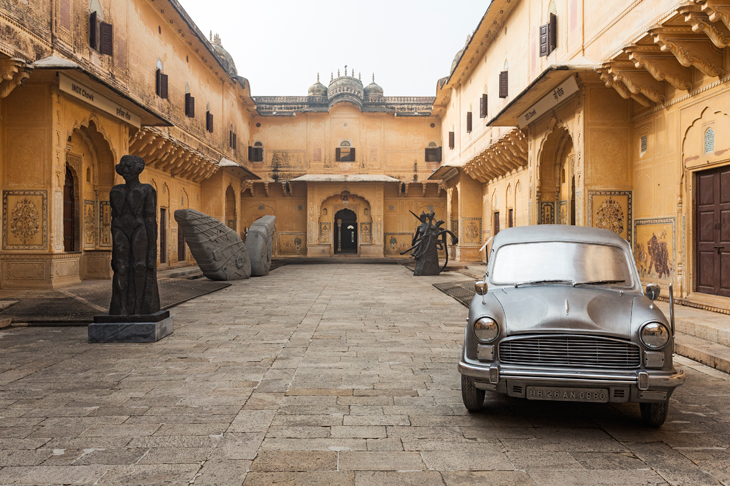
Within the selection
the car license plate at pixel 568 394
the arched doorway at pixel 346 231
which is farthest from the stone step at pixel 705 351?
the arched doorway at pixel 346 231

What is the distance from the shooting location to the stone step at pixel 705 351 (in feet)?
16.8

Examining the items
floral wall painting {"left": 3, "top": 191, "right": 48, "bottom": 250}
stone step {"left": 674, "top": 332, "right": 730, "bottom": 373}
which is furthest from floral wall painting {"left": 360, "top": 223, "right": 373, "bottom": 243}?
stone step {"left": 674, "top": 332, "right": 730, "bottom": 373}

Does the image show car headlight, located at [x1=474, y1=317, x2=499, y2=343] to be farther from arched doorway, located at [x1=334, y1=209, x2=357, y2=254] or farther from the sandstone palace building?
arched doorway, located at [x1=334, y1=209, x2=357, y2=254]

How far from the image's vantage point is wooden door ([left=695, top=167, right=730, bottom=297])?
25.4ft

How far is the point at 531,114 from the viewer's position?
1264 centimetres

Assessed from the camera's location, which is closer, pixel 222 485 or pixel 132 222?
pixel 222 485

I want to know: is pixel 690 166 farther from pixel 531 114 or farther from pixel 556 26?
pixel 556 26

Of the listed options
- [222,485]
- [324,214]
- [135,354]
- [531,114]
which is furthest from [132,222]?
[324,214]

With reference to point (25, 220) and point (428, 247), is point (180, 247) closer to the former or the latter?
point (25, 220)

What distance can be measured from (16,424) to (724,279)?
30.5 feet

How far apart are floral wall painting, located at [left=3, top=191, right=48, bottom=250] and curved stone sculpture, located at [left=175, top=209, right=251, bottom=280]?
298 centimetres

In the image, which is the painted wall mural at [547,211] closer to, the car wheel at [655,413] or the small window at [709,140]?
the small window at [709,140]

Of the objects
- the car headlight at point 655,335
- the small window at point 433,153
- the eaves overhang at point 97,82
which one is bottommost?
the car headlight at point 655,335

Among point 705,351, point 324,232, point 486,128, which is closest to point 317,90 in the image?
point 324,232
